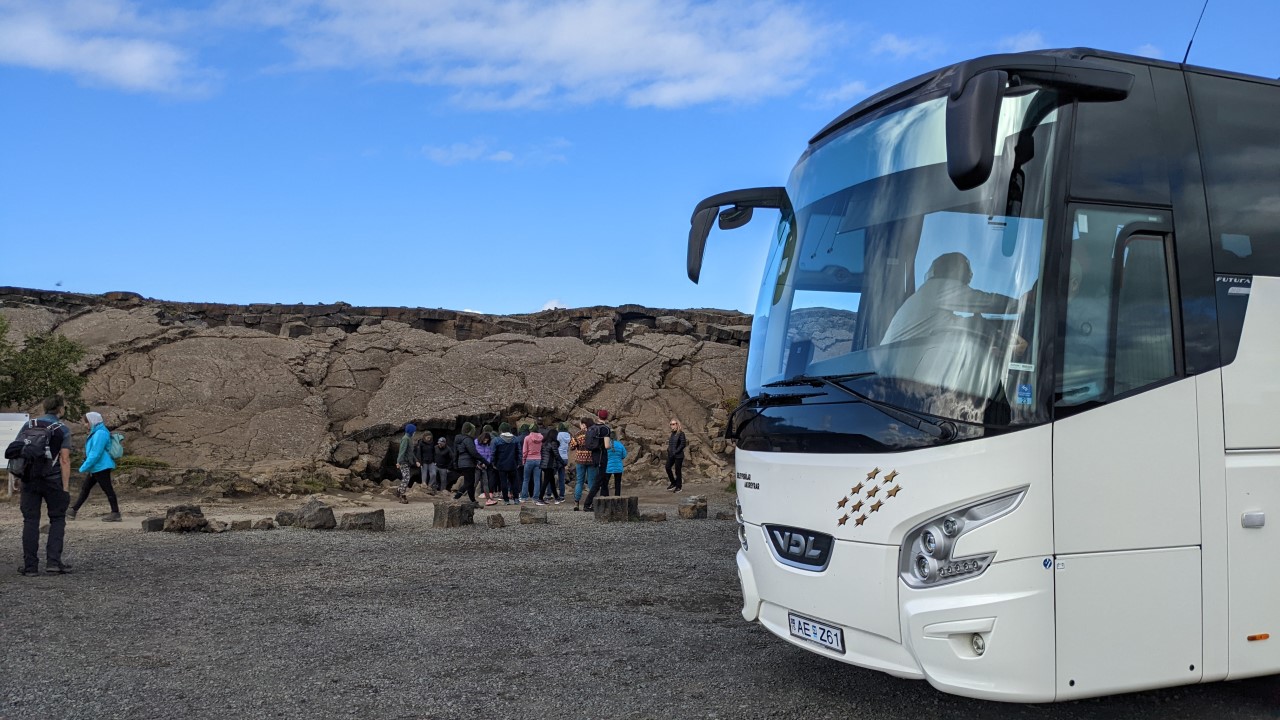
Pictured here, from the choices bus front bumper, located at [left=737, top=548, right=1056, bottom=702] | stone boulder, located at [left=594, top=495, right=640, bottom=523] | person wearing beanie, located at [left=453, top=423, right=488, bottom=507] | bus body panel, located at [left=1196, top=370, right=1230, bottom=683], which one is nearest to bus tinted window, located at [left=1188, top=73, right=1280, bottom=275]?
bus body panel, located at [left=1196, top=370, right=1230, bottom=683]

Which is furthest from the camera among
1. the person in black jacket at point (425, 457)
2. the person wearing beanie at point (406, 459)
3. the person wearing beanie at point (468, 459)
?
the person in black jacket at point (425, 457)

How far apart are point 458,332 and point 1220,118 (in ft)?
117

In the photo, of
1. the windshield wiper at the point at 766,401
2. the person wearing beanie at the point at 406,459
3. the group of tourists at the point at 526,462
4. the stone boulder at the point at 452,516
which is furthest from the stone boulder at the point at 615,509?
the windshield wiper at the point at 766,401

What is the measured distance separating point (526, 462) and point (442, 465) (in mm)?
4077

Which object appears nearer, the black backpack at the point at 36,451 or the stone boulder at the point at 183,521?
the black backpack at the point at 36,451

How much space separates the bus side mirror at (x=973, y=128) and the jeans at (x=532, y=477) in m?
16.6

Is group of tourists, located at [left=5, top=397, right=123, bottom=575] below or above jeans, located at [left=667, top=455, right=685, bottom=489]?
above

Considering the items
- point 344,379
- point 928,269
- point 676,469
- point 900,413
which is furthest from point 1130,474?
point 344,379

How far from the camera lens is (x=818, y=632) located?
4934 mm

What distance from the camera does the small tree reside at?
2405 centimetres

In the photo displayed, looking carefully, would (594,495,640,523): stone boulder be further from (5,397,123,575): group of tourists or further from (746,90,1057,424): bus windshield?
(746,90,1057,424): bus windshield

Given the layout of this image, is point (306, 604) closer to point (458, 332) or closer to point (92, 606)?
point (92, 606)

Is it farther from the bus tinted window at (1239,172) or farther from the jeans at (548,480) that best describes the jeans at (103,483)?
the bus tinted window at (1239,172)

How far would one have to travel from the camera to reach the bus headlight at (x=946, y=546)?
14.1ft
